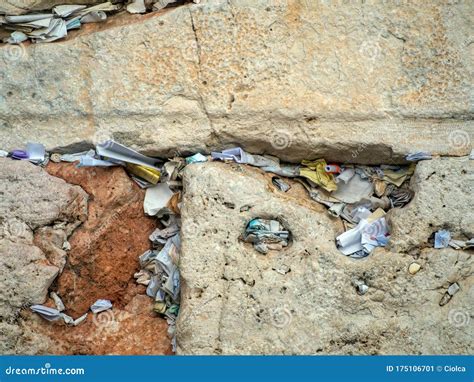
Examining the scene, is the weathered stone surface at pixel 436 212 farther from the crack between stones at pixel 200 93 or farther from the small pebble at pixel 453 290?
the crack between stones at pixel 200 93

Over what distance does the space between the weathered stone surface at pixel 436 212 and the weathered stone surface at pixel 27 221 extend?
1.59 meters

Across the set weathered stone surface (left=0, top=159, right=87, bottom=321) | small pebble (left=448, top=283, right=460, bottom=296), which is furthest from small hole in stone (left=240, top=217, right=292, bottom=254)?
weathered stone surface (left=0, top=159, right=87, bottom=321)

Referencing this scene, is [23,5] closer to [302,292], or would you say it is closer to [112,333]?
[112,333]

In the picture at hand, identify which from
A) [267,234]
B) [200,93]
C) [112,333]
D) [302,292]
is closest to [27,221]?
[112,333]

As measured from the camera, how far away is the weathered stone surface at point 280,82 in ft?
13.8

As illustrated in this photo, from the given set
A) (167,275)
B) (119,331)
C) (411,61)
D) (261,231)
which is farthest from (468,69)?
(119,331)

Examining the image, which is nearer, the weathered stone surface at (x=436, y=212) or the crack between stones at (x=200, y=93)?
the weathered stone surface at (x=436, y=212)

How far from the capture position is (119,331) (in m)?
4.21

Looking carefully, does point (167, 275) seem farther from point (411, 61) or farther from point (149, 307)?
point (411, 61)

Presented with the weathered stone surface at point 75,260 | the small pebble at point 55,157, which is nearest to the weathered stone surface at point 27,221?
the weathered stone surface at point 75,260

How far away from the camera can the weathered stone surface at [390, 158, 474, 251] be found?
402cm

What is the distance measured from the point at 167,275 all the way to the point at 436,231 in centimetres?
133

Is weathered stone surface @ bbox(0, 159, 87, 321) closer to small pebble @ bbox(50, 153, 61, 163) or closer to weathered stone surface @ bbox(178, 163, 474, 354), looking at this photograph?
small pebble @ bbox(50, 153, 61, 163)

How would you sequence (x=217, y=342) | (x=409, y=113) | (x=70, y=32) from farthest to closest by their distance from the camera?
(x=70, y=32)
(x=409, y=113)
(x=217, y=342)
